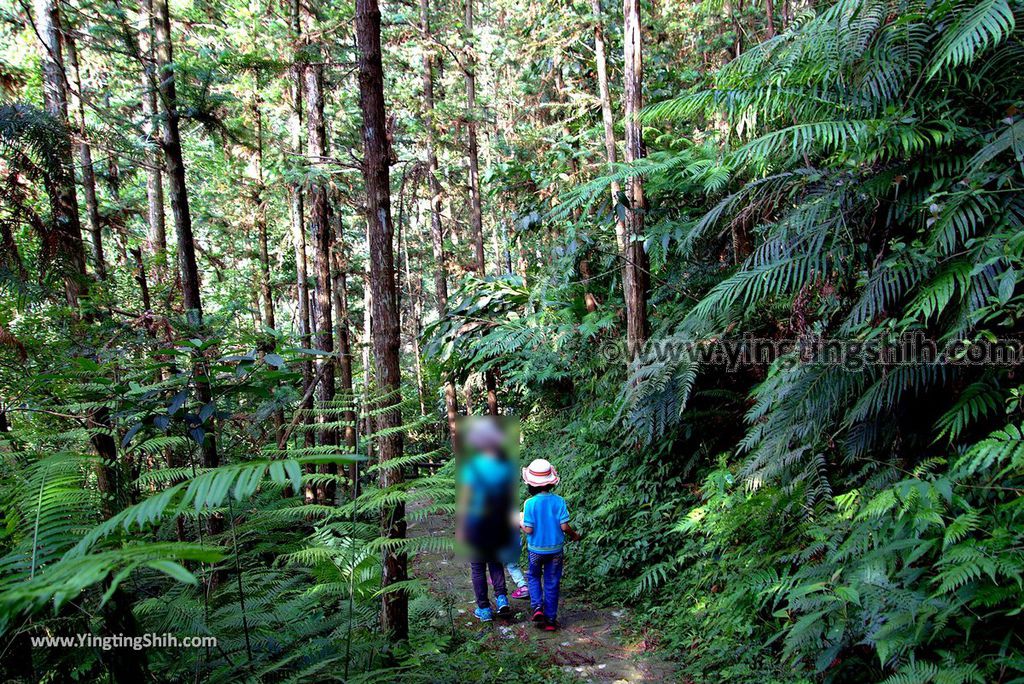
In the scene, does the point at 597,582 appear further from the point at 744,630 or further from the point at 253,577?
the point at 253,577

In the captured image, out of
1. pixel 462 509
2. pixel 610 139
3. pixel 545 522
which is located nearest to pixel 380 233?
pixel 462 509

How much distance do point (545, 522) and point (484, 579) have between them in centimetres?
93

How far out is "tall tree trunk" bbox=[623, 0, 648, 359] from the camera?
267 inches

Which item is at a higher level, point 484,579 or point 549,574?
point 549,574

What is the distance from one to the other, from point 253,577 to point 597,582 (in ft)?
11.8

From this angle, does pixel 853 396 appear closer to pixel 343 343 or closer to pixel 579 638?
pixel 579 638

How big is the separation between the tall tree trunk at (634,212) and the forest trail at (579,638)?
3.02 m

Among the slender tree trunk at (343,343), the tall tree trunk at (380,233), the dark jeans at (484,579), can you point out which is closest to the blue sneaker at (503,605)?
the dark jeans at (484,579)

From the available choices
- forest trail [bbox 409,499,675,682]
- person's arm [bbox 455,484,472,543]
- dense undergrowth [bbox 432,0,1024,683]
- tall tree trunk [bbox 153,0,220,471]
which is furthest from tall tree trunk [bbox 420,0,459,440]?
person's arm [bbox 455,484,472,543]

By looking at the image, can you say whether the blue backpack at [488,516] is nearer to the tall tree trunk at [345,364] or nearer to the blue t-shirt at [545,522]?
the blue t-shirt at [545,522]

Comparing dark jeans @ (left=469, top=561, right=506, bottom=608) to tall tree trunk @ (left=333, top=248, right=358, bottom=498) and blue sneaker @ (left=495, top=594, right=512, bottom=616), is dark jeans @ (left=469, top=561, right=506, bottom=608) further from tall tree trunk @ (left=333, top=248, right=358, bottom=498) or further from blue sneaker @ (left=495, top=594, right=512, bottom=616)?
tall tree trunk @ (left=333, top=248, right=358, bottom=498)

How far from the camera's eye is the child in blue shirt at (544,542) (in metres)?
5.34

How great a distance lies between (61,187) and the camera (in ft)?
19.5

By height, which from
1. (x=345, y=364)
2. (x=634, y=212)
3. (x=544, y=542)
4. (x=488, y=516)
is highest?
(x=634, y=212)
